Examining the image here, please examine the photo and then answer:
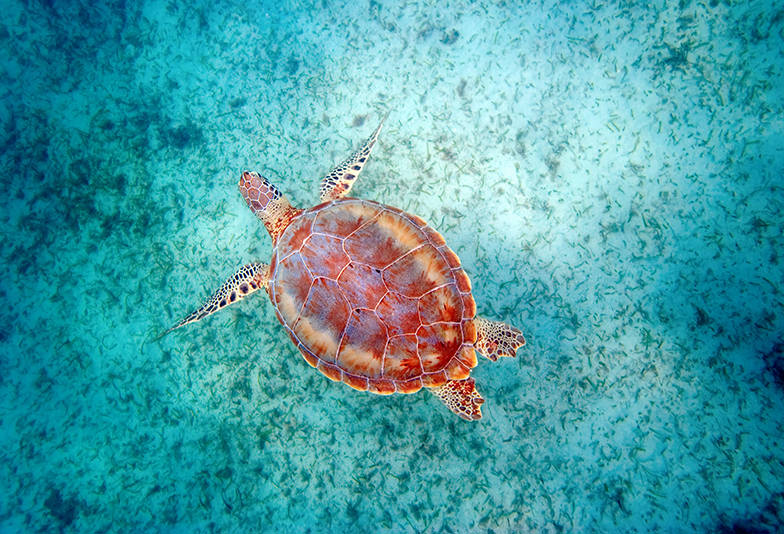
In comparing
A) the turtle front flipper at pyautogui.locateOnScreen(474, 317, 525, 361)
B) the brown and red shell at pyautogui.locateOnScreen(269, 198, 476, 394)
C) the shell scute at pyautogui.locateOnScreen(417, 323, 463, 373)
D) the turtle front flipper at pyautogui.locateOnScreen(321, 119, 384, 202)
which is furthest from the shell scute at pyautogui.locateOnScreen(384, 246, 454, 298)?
the turtle front flipper at pyautogui.locateOnScreen(321, 119, 384, 202)

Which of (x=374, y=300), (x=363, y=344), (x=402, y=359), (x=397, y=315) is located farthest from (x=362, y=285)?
(x=402, y=359)

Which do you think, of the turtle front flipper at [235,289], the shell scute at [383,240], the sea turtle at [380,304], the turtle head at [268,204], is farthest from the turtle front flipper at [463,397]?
the turtle head at [268,204]

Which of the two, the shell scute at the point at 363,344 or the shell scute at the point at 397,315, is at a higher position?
the shell scute at the point at 397,315

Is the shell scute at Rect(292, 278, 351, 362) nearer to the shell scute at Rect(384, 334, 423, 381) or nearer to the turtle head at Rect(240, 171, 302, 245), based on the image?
the shell scute at Rect(384, 334, 423, 381)

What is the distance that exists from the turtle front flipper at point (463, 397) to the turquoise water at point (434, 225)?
30 cm

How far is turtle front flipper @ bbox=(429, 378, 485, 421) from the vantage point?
2.68 m

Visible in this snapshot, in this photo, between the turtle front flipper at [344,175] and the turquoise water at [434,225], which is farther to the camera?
the turtle front flipper at [344,175]

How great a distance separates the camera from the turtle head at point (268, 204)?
9.84 ft

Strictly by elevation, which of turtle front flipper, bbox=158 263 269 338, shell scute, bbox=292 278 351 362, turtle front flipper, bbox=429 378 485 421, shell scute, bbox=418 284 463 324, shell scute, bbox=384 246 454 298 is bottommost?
turtle front flipper, bbox=158 263 269 338

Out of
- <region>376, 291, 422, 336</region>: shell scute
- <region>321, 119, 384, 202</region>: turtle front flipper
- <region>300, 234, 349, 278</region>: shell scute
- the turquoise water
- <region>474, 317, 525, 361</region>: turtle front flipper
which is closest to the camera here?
<region>376, 291, 422, 336</region>: shell scute

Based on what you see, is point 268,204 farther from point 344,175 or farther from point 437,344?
point 437,344

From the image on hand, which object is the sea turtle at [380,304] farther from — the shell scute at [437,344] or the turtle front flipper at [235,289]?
the turtle front flipper at [235,289]

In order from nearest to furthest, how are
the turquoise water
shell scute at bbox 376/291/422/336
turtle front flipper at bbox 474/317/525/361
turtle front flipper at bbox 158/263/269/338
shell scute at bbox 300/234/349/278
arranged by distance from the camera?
shell scute at bbox 376/291/422/336 → shell scute at bbox 300/234/349/278 → turtle front flipper at bbox 474/317/525/361 → the turquoise water → turtle front flipper at bbox 158/263/269/338

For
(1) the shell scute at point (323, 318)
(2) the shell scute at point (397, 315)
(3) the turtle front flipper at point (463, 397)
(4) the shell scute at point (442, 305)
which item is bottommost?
(3) the turtle front flipper at point (463, 397)
